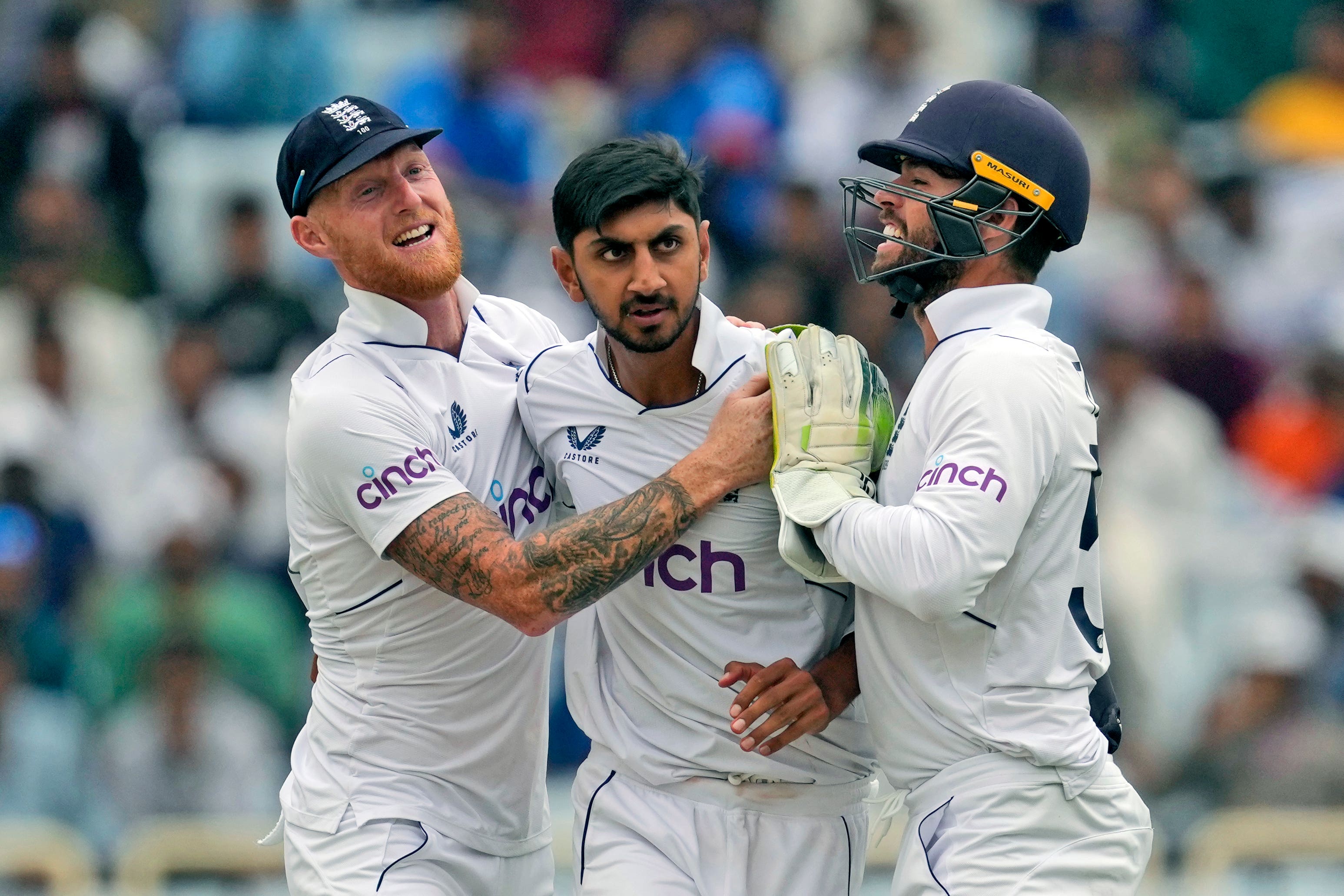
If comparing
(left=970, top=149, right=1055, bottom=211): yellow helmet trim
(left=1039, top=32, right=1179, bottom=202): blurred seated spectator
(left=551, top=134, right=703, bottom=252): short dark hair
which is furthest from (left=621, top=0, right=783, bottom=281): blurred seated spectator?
(left=970, top=149, right=1055, bottom=211): yellow helmet trim

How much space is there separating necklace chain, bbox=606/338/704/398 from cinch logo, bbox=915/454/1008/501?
0.81 metres

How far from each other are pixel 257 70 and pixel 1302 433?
256 inches

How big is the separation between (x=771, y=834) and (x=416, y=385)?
149 cm

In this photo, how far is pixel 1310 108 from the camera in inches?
441

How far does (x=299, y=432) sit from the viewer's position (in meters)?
4.59

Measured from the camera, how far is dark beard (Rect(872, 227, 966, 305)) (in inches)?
167

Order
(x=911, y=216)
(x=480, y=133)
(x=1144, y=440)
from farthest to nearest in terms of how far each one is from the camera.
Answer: (x=480, y=133), (x=1144, y=440), (x=911, y=216)

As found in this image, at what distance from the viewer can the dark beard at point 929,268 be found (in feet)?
13.9

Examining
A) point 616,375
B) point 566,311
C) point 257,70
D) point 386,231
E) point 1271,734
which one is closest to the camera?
point 616,375

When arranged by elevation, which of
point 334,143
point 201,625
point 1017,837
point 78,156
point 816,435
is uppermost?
point 78,156

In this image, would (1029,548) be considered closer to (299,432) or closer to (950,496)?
(950,496)

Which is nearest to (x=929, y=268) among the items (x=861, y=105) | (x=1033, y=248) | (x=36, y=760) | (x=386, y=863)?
(x=1033, y=248)

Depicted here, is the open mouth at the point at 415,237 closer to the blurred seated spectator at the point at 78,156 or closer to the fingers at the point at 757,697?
the fingers at the point at 757,697

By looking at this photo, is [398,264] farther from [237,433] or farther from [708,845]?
[237,433]
